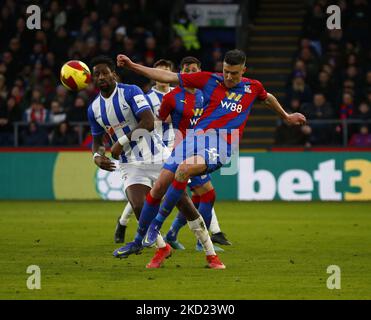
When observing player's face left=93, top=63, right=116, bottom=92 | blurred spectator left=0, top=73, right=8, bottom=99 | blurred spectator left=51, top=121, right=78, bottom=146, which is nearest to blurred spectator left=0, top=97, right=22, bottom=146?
blurred spectator left=0, top=73, right=8, bottom=99

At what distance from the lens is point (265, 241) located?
1424cm

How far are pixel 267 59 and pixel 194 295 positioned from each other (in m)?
18.8

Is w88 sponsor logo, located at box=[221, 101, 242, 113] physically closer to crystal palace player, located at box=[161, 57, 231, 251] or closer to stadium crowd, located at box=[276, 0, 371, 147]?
crystal palace player, located at box=[161, 57, 231, 251]

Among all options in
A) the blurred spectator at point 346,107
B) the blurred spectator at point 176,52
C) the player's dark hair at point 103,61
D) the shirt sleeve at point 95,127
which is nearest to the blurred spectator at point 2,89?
the blurred spectator at point 176,52

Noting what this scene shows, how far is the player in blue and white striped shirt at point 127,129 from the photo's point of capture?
39.2ft

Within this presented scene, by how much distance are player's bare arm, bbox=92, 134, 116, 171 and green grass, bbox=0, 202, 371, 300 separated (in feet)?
3.31

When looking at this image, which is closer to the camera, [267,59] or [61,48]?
[61,48]

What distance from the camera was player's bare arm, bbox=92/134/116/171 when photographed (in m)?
11.9

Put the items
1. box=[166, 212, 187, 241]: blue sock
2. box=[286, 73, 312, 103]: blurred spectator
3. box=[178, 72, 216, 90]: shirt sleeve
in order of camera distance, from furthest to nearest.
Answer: box=[286, 73, 312, 103]: blurred spectator
box=[166, 212, 187, 241]: blue sock
box=[178, 72, 216, 90]: shirt sleeve

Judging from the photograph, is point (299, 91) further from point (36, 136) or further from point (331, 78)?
point (36, 136)

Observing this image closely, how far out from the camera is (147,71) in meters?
10.5

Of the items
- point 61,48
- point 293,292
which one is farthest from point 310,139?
point 293,292

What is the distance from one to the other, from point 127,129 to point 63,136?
34.9 feet

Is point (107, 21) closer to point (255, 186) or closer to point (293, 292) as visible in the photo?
point (255, 186)
